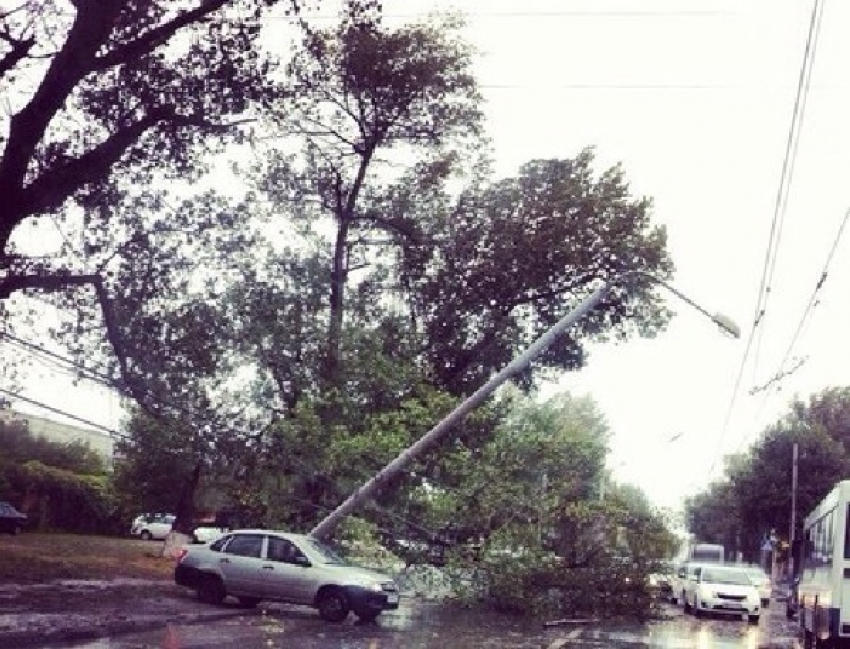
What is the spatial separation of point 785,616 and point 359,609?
73.3ft

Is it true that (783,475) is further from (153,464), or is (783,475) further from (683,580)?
(153,464)

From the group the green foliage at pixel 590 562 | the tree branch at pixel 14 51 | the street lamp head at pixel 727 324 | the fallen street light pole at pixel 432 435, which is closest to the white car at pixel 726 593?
the green foliage at pixel 590 562

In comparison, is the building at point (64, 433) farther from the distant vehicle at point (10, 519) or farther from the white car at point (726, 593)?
the white car at point (726, 593)

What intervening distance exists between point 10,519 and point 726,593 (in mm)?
25903

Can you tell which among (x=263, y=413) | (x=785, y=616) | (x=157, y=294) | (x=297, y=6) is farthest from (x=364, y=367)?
(x=785, y=616)

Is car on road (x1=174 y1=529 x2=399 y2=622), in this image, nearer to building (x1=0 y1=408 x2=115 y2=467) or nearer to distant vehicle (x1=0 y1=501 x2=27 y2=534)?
distant vehicle (x1=0 y1=501 x2=27 y2=534)

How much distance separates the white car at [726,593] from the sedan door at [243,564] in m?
15.2

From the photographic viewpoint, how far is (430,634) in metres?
18.7

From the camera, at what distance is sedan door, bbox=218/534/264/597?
69.9ft

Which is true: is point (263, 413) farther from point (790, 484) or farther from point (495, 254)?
point (790, 484)

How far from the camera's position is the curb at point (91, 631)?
44.9 feet

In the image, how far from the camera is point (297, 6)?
16.9 m

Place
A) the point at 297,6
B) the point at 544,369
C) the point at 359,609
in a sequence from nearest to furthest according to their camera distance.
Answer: the point at 297,6
the point at 359,609
the point at 544,369

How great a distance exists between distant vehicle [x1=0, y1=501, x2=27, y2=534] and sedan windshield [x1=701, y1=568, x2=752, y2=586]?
82.2 feet
